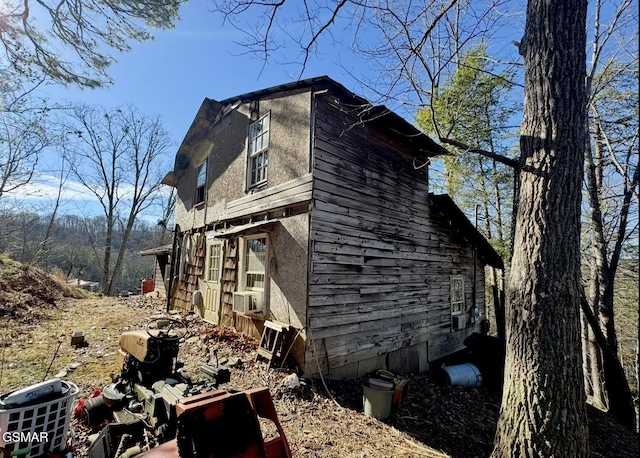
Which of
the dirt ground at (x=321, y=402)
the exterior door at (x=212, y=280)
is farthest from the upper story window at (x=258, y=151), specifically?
the dirt ground at (x=321, y=402)

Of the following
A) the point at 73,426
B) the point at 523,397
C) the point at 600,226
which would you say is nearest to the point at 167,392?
the point at 73,426

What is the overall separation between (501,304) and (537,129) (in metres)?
10.4

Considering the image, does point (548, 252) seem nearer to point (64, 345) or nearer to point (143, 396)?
point (143, 396)

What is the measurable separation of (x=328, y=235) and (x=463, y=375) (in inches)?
211

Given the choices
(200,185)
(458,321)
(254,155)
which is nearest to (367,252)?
(254,155)

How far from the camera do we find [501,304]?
37.8 ft

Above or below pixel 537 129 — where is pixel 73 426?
below

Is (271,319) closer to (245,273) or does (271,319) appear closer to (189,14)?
(245,273)

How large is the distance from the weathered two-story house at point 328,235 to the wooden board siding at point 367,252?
1.2 inches

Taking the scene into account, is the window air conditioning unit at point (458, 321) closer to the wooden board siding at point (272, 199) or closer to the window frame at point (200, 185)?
the wooden board siding at point (272, 199)

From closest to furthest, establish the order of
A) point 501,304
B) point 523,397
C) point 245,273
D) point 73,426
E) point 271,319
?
point 523,397, point 73,426, point 271,319, point 245,273, point 501,304

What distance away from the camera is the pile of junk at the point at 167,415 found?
2.15 m

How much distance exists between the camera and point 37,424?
2.47 m

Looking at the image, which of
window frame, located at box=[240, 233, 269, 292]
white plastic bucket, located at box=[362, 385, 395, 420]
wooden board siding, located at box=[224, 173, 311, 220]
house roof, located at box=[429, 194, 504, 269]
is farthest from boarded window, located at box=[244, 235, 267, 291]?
house roof, located at box=[429, 194, 504, 269]
